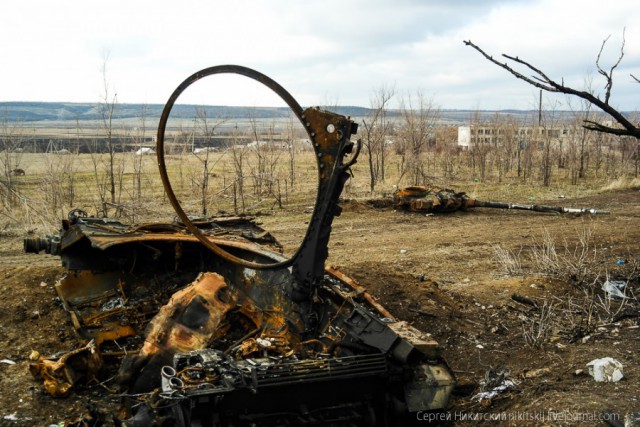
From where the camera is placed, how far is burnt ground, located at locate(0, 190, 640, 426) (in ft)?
17.3

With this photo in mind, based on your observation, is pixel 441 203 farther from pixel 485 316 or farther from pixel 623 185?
pixel 623 185

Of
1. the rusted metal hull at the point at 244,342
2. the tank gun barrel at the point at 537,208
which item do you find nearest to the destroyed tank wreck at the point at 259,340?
the rusted metal hull at the point at 244,342

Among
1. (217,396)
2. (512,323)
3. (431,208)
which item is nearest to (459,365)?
(512,323)

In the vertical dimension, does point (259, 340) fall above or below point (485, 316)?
above

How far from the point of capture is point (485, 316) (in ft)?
27.2

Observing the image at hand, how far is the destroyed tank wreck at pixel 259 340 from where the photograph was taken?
4.54 meters

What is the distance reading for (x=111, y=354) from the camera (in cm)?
697

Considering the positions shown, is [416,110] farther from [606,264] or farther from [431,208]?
[606,264]

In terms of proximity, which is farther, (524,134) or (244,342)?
(524,134)

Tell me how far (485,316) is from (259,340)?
4098mm

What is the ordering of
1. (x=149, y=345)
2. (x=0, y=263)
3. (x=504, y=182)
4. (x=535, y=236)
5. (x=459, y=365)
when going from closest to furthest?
1. (x=149, y=345)
2. (x=459, y=365)
3. (x=0, y=263)
4. (x=535, y=236)
5. (x=504, y=182)

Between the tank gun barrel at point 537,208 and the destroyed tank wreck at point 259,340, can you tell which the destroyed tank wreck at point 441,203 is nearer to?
the tank gun barrel at point 537,208

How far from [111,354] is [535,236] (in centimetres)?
1069

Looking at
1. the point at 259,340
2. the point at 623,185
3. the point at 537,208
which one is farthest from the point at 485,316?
the point at 623,185
